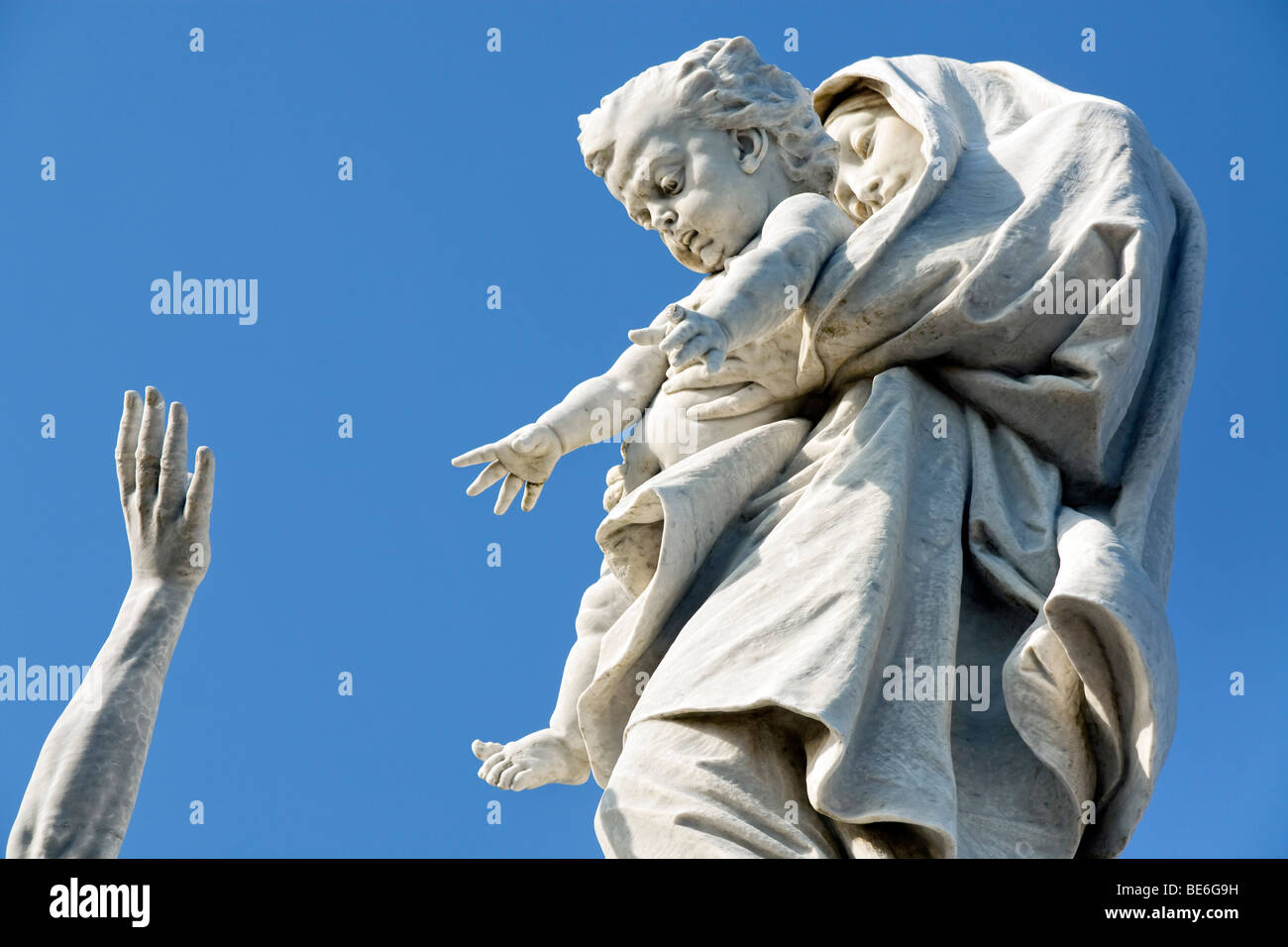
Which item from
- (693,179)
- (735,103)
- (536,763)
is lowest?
(536,763)

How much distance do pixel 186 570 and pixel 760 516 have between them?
182 centimetres

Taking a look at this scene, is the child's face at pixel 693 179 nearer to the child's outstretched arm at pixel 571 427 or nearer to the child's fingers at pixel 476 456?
the child's outstretched arm at pixel 571 427

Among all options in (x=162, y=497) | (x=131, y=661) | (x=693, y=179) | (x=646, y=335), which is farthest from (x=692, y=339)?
(x=131, y=661)

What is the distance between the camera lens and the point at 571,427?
7148mm

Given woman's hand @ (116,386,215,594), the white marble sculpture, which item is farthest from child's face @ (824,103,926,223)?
woman's hand @ (116,386,215,594)

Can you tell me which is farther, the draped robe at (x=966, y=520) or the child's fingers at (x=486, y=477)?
the child's fingers at (x=486, y=477)

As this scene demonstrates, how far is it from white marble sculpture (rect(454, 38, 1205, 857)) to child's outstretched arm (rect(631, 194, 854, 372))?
0.01 metres

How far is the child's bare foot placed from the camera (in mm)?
6863

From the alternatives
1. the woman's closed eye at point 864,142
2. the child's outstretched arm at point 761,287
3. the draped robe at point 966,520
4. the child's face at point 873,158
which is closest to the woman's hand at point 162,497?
the draped robe at point 966,520

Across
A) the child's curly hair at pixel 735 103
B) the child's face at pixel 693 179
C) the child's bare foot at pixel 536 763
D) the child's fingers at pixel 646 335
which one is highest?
the child's curly hair at pixel 735 103

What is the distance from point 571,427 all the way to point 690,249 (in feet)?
2.54

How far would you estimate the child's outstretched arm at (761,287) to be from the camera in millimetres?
6180

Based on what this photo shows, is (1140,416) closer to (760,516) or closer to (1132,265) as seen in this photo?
(1132,265)

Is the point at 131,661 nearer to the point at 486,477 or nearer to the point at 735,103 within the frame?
Result: the point at 486,477
